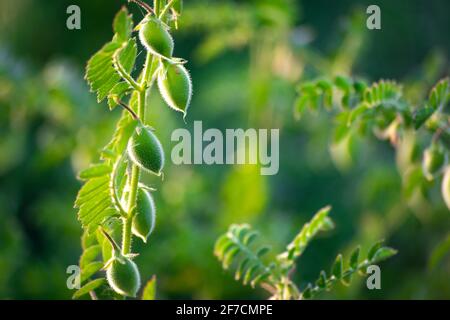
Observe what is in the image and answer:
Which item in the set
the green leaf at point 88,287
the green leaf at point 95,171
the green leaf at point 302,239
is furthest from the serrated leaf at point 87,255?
the green leaf at point 302,239

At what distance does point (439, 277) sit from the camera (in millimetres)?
1951

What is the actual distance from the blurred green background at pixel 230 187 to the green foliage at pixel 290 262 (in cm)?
45

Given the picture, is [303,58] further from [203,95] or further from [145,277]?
[203,95]

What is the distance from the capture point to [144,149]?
3.15 feet

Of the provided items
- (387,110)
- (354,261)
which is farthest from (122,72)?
(387,110)

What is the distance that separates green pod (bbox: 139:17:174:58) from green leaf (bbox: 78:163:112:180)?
0.16m

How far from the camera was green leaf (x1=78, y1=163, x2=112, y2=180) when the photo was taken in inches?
37.2

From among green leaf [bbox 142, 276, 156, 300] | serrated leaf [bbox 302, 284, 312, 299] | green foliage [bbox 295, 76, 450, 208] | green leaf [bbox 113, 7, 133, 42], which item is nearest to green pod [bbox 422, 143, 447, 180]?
green foliage [bbox 295, 76, 450, 208]

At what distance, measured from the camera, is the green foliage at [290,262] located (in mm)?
1164

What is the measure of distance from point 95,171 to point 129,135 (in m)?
0.07

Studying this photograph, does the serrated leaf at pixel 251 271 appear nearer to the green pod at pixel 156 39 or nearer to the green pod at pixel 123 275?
the green pod at pixel 123 275

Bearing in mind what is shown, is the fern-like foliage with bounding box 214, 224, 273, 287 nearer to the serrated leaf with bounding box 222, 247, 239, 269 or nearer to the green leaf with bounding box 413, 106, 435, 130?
the serrated leaf with bounding box 222, 247, 239, 269
